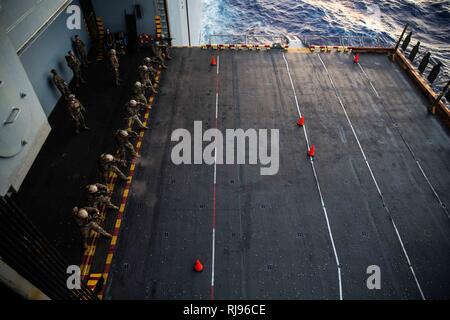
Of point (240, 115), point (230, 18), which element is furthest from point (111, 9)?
point (230, 18)

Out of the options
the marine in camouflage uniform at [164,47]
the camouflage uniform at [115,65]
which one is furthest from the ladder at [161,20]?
the camouflage uniform at [115,65]

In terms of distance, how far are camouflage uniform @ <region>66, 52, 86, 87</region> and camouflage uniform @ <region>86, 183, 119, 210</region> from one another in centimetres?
910

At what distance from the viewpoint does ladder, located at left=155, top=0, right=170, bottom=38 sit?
19.9 metres

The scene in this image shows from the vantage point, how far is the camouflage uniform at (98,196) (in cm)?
1091

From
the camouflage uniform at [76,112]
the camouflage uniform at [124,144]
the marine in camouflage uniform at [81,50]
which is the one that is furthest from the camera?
the marine in camouflage uniform at [81,50]

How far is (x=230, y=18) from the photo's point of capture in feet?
116

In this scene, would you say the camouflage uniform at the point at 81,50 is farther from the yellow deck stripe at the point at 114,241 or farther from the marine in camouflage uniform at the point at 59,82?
the yellow deck stripe at the point at 114,241

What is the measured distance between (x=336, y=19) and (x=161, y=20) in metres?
21.9

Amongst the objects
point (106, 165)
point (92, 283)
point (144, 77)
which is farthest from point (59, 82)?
point (92, 283)

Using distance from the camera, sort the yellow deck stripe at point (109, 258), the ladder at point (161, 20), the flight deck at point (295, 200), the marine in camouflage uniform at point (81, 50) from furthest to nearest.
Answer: the ladder at point (161, 20), the marine in camouflage uniform at point (81, 50), the yellow deck stripe at point (109, 258), the flight deck at point (295, 200)

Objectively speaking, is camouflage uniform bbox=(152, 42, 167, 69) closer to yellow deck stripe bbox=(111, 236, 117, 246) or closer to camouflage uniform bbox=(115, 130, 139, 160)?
camouflage uniform bbox=(115, 130, 139, 160)

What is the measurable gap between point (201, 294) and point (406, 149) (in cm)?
1182

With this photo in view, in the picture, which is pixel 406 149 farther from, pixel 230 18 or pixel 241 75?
pixel 230 18

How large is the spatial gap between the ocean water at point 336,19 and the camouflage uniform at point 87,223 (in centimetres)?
2526
